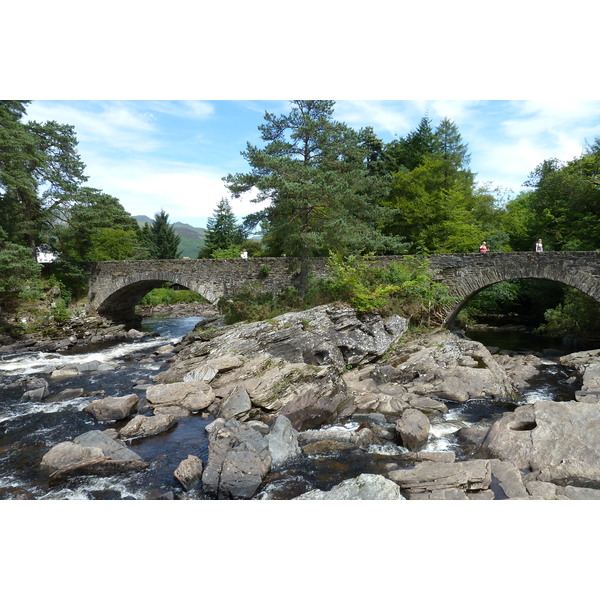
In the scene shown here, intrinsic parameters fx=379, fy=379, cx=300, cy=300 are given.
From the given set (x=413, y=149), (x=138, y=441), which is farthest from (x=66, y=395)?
(x=413, y=149)

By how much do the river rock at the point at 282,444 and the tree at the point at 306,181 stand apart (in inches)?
363

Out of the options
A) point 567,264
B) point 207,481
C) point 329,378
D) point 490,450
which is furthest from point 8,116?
point 567,264

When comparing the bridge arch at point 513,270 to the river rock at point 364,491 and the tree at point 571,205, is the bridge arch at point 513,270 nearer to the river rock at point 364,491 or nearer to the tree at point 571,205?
the tree at point 571,205

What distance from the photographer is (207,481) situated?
6289mm

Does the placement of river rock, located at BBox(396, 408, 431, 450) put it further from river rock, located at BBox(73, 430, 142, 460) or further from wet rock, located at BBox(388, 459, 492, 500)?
river rock, located at BBox(73, 430, 142, 460)

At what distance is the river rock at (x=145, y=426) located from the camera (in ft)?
28.6

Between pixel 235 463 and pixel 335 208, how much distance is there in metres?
12.1

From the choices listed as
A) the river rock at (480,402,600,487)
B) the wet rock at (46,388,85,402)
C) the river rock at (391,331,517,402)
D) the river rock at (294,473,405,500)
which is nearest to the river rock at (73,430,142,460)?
the river rock at (294,473,405,500)

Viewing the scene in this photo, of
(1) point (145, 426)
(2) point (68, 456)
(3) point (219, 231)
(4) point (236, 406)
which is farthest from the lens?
(3) point (219, 231)

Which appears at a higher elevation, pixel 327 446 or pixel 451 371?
pixel 451 371

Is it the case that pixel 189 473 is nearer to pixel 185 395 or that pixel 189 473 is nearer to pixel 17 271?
pixel 185 395

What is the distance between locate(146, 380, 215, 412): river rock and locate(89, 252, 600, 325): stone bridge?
8.67m

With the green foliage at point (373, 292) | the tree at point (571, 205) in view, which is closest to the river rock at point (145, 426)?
the green foliage at point (373, 292)

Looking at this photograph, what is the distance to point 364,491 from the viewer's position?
18.3ft
